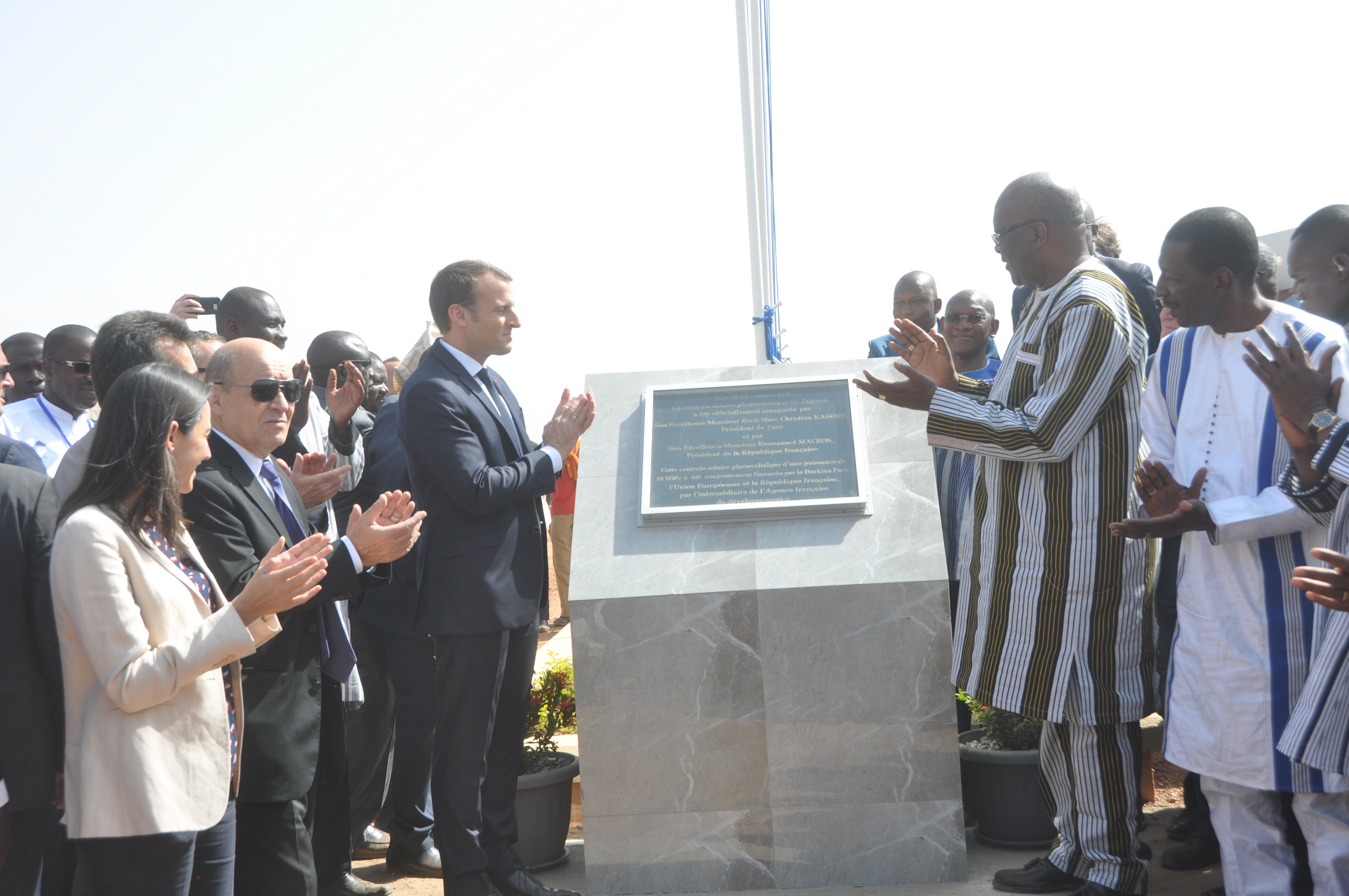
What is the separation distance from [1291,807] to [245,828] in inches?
142

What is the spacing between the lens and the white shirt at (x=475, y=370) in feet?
14.4

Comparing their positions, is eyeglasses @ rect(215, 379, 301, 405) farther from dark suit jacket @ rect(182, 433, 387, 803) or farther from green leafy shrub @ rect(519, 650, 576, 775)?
green leafy shrub @ rect(519, 650, 576, 775)

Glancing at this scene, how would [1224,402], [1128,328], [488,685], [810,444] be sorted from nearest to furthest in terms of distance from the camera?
[1224,402], [1128,328], [488,685], [810,444]

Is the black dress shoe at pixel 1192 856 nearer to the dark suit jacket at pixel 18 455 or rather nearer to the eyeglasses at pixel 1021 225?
the eyeglasses at pixel 1021 225

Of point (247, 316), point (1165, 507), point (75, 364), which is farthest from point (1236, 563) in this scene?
point (75, 364)

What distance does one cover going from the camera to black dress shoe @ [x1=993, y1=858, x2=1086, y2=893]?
4.07 meters

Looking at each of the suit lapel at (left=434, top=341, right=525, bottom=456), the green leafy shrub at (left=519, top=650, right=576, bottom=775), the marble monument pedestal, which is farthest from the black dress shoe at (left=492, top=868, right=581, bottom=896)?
the suit lapel at (left=434, top=341, right=525, bottom=456)

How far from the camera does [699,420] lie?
15.5 ft

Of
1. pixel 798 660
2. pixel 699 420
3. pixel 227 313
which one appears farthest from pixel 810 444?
pixel 227 313

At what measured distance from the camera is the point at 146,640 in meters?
2.54

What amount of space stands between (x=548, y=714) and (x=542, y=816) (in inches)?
19.9

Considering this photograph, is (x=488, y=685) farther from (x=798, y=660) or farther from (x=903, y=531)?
(x=903, y=531)

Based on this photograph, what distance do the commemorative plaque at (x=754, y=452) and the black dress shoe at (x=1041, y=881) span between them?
59.2 inches

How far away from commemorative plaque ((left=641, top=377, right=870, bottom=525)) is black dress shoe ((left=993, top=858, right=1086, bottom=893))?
1504 millimetres
